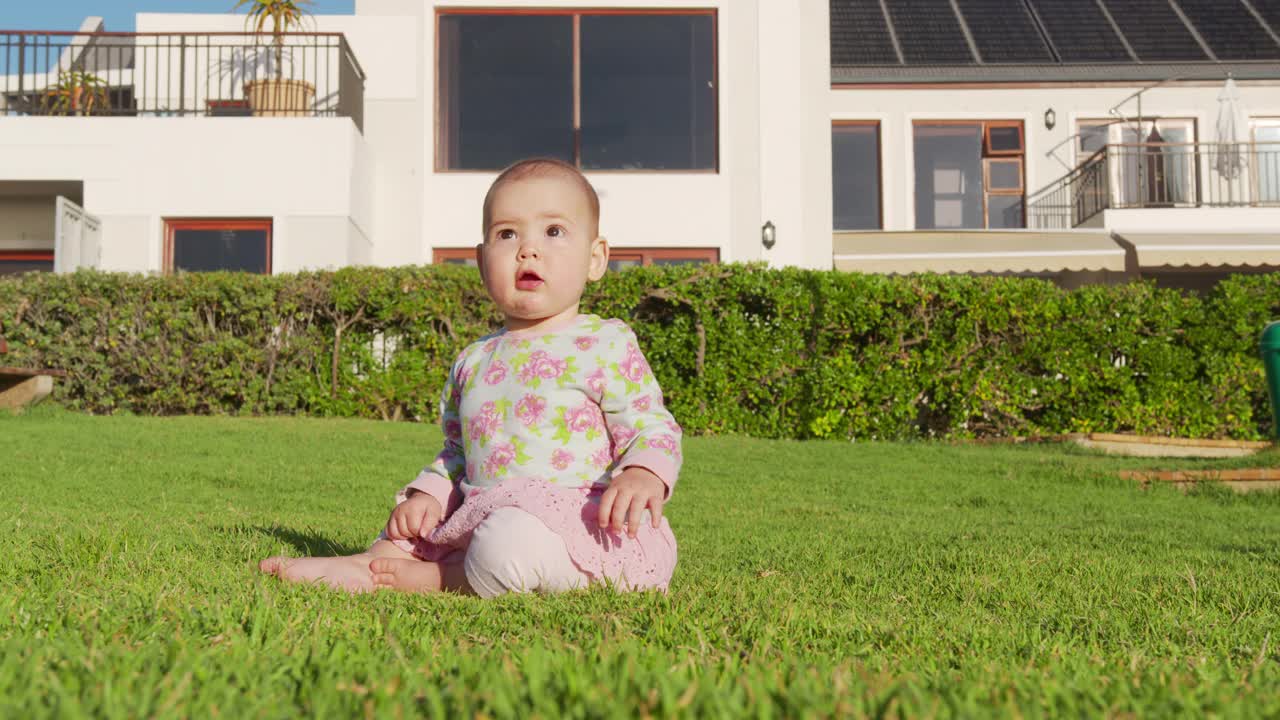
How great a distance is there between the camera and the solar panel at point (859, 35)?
22156 mm

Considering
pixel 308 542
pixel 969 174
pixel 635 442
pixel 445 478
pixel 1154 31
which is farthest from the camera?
pixel 1154 31

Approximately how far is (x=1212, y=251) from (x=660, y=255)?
9.14 m

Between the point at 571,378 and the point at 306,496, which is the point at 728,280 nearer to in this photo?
the point at 306,496

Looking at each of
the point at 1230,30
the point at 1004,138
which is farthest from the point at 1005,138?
the point at 1230,30

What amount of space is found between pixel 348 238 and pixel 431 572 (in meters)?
11.4

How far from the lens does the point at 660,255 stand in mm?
15016

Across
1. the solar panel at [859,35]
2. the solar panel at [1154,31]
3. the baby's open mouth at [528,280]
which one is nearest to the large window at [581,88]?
the solar panel at [859,35]

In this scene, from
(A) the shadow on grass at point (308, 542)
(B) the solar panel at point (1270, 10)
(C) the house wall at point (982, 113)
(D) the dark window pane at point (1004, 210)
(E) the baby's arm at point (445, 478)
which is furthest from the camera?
(B) the solar panel at point (1270, 10)

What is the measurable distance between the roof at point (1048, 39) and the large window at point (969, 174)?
4.19ft

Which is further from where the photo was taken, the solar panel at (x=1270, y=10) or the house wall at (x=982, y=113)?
the solar panel at (x=1270, y=10)

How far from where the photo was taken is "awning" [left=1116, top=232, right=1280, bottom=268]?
16.3 metres

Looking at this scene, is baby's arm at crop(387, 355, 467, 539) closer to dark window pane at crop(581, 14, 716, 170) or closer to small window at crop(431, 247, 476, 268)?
small window at crop(431, 247, 476, 268)

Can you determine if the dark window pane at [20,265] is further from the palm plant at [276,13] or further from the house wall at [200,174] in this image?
the palm plant at [276,13]

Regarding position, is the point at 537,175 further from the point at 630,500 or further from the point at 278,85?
the point at 278,85
